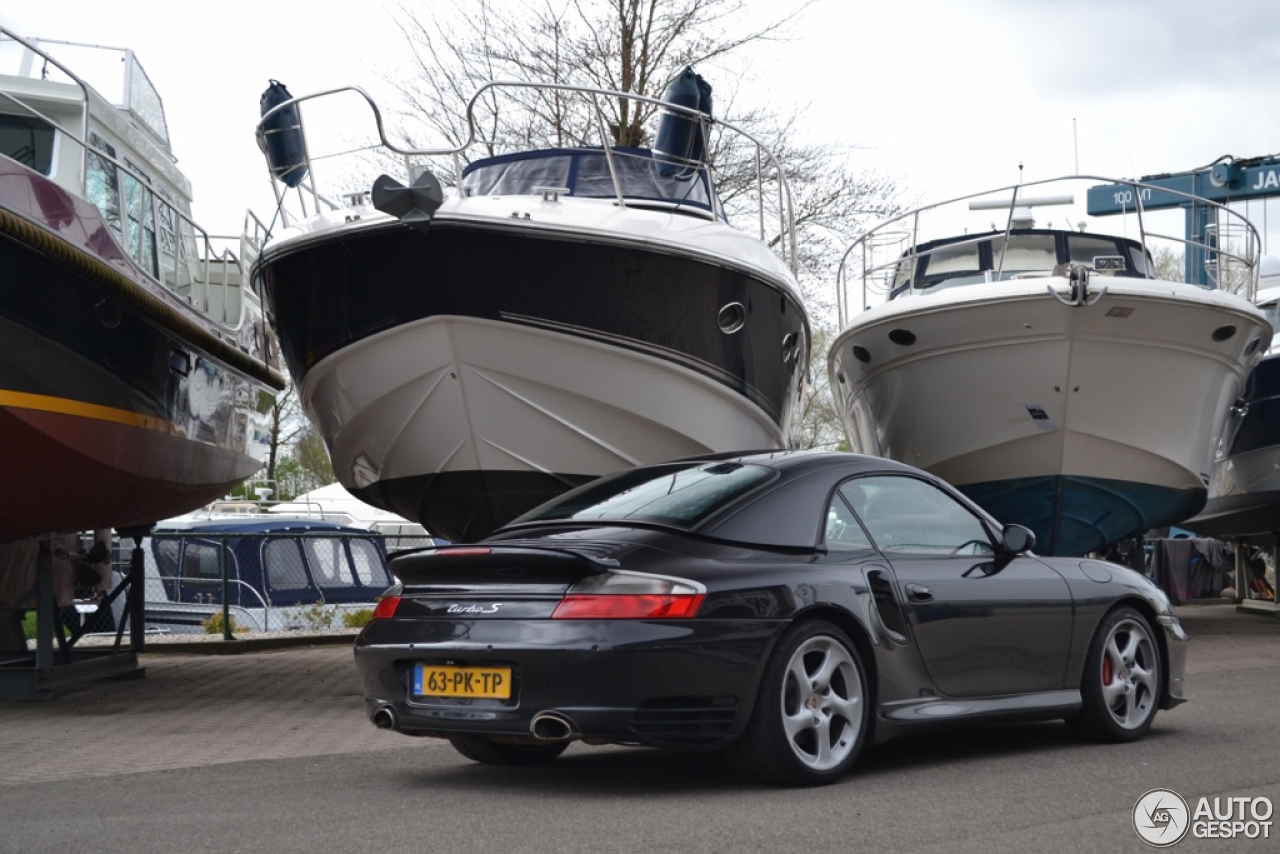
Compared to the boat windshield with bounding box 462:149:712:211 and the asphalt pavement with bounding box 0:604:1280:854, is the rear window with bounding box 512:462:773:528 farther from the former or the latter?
the boat windshield with bounding box 462:149:712:211

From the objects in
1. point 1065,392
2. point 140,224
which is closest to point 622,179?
point 140,224

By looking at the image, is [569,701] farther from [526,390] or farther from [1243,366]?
[1243,366]

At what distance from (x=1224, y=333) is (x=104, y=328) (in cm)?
936

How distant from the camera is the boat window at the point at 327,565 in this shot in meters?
21.4

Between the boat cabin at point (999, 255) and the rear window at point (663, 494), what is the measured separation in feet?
26.7

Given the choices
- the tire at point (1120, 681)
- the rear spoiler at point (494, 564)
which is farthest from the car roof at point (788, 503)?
the tire at point (1120, 681)

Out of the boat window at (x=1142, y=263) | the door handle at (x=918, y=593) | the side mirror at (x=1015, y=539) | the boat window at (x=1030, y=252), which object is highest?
the boat window at (x=1030, y=252)

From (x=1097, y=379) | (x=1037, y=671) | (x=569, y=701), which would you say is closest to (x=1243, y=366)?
(x=1097, y=379)

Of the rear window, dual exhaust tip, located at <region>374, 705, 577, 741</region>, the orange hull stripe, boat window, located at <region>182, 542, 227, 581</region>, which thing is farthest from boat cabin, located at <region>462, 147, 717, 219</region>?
boat window, located at <region>182, 542, 227, 581</region>

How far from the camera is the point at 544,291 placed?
9.87 metres

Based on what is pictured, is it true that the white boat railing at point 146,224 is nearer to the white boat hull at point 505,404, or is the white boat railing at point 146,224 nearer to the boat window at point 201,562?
the white boat hull at point 505,404

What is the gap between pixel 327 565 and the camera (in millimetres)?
21531

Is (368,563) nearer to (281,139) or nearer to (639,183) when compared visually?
(281,139)

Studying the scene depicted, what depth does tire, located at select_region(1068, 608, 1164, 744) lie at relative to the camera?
6559 mm
